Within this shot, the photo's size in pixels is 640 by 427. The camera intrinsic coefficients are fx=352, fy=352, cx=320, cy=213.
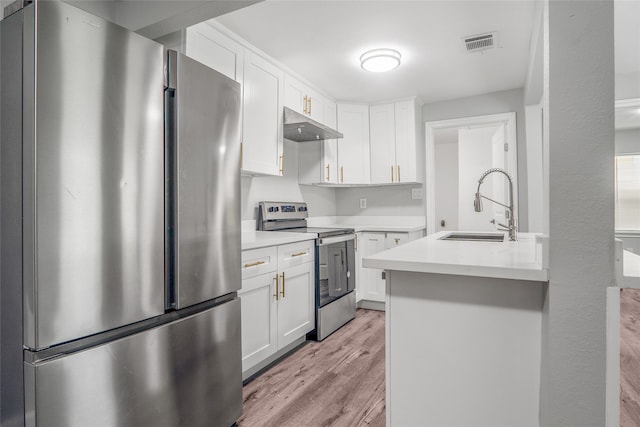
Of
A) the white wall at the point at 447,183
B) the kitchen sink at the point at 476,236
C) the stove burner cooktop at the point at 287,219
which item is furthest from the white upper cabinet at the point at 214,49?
the white wall at the point at 447,183

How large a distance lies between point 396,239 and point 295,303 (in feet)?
4.73

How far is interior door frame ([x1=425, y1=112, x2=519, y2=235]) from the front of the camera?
3.59 m

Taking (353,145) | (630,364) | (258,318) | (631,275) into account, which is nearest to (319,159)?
(353,145)

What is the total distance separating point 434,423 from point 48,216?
141 centimetres

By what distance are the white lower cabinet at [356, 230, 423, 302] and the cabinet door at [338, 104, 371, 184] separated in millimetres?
676

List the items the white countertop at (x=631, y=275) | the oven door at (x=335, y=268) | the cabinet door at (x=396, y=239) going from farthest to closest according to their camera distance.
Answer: the cabinet door at (x=396, y=239) → the oven door at (x=335, y=268) → the white countertop at (x=631, y=275)

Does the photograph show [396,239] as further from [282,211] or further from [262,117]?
[262,117]

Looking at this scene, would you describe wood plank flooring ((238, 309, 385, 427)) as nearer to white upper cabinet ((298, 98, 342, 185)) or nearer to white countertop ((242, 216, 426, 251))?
white countertop ((242, 216, 426, 251))

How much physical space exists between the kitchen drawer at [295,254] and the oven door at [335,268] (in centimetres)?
10

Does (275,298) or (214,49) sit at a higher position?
(214,49)

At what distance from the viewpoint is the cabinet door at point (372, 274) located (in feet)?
11.8

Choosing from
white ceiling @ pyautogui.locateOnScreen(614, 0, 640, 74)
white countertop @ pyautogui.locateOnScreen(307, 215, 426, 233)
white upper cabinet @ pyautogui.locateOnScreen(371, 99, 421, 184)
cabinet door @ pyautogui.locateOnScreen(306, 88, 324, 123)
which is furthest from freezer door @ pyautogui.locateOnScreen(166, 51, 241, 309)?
white upper cabinet @ pyautogui.locateOnScreen(371, 99, 421, 184)

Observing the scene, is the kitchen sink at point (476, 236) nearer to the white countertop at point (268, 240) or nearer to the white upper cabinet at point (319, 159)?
the white countertop at point (268, 240)

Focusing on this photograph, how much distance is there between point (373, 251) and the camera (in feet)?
12.0
